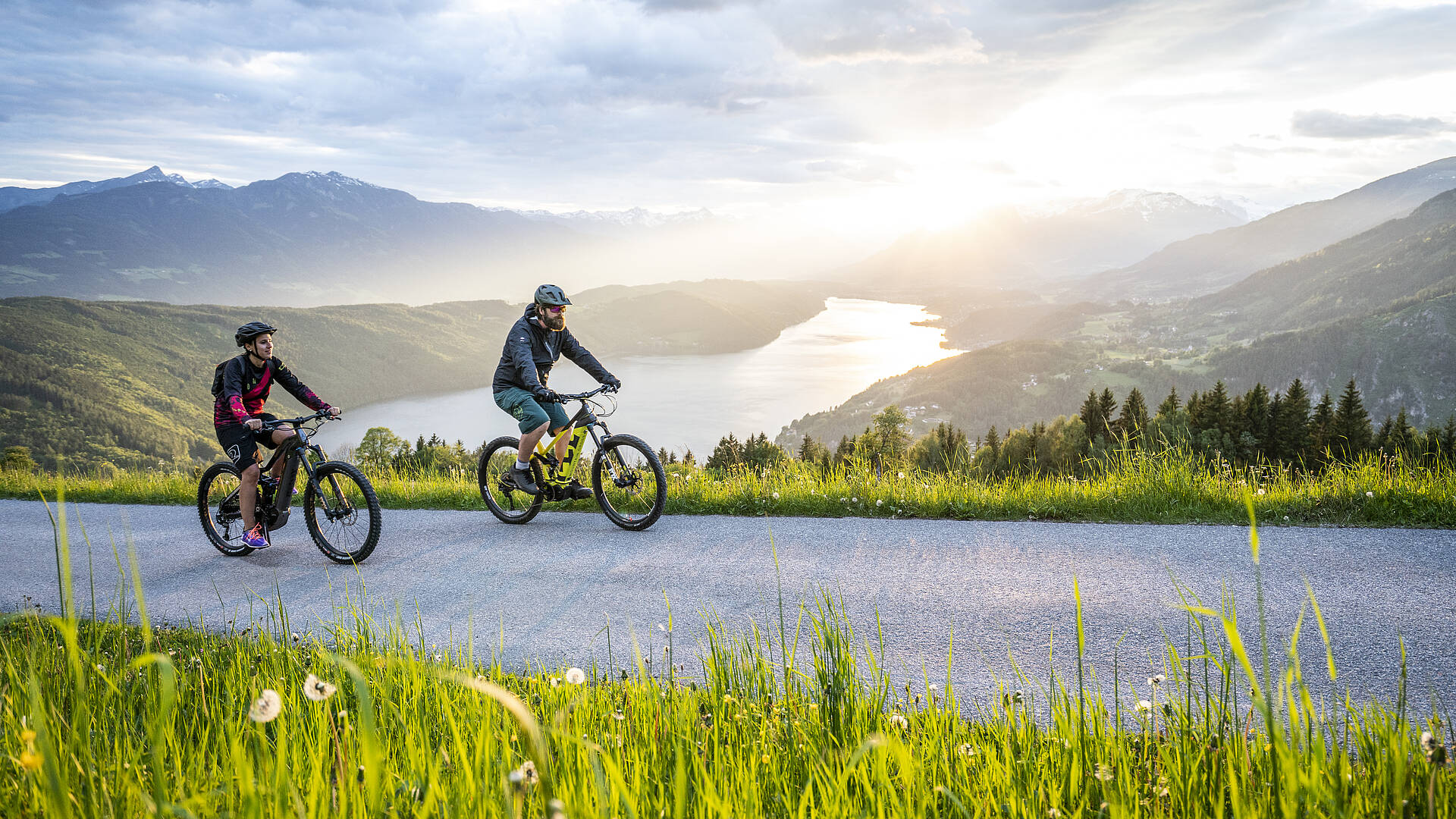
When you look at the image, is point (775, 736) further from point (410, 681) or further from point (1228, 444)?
point (1228, 444)

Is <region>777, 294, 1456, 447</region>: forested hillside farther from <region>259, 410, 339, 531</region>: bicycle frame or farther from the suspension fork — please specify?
<region>259, 410, 339, 531</region>: bicycle frame

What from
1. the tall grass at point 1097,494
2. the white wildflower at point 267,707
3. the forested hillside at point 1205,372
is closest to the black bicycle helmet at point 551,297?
the tall grass at point 1097,494

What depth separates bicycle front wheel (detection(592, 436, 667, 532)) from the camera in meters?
7.46

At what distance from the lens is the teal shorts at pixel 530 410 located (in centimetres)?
785

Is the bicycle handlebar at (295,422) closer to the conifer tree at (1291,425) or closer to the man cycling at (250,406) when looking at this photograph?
the man cycling at (250,406)

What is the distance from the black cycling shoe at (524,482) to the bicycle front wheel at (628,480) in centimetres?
64

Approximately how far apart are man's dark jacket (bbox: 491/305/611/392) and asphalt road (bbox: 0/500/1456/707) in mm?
1507

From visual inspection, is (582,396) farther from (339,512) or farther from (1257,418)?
(1257,418)

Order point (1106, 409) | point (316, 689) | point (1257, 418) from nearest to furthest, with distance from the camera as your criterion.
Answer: point (316, 689) → point (1257, 418) → point (1106, 409)

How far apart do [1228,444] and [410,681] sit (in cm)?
4308

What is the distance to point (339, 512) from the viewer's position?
22.7 feet

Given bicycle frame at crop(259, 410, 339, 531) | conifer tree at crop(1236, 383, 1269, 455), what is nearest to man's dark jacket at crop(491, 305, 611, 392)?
bicycle frame at crop(259, 410, 339, 531)

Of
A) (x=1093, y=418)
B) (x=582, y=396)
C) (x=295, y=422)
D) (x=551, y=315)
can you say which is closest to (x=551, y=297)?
(x=551, y=315)

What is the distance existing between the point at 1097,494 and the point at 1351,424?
4207 cm
